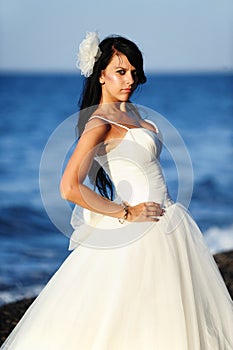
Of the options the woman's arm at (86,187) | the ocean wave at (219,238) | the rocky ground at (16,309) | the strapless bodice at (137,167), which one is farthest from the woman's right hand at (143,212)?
the ocean wave at (219,238)

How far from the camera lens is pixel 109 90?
4.05 metres

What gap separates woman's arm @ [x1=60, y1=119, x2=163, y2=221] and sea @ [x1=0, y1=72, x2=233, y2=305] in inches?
4.9

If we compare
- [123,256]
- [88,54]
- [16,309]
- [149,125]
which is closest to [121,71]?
[88,54]

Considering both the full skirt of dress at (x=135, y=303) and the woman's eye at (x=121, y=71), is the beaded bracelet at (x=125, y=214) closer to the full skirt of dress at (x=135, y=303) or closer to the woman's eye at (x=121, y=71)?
the full skirt of dress at (x=135, y=303)

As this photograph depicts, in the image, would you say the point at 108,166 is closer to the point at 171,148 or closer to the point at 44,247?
the point at 171,148

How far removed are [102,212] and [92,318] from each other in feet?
1.57

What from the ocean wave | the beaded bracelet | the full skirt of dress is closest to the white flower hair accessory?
the beaded bracelet

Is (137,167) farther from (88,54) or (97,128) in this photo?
(88,54)

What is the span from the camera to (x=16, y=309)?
20.8ft

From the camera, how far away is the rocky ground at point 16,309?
5.76 meters

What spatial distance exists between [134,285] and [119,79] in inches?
37.9

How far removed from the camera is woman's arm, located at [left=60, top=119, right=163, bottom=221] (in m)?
3.76

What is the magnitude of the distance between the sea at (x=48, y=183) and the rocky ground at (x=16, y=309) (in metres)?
0.70

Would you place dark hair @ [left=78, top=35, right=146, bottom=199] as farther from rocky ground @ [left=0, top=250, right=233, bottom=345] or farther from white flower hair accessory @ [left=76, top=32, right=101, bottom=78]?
rocky ground @ [left=0, top=250, right=233, bottom=345]
